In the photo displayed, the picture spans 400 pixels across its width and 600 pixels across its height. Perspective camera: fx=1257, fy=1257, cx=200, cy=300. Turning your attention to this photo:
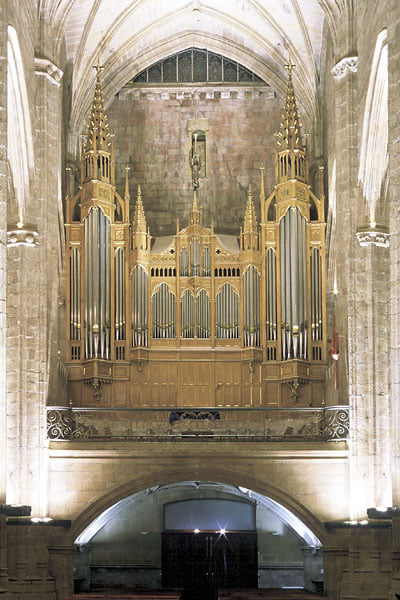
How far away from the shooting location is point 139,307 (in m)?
26.0

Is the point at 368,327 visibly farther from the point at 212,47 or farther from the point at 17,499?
the point at 212,47

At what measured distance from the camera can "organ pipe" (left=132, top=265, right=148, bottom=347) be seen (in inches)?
1017

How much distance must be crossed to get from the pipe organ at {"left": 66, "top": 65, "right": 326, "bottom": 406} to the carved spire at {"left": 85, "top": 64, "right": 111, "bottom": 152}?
0.02 m

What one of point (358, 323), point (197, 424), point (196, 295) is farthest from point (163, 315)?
point (358, 323)

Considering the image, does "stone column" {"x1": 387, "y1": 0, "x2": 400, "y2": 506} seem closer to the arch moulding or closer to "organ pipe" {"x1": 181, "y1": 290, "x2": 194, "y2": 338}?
the arch moulding

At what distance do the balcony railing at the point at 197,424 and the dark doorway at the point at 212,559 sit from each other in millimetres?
2944

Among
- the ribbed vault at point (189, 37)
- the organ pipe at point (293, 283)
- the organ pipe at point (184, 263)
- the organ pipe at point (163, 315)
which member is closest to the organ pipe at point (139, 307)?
the organ pipe at point (163, 315)

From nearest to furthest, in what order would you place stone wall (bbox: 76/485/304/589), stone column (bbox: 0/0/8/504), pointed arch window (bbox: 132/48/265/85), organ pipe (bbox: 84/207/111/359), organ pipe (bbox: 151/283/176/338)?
stone column (bbox: 0/0/8/504), organ pipe (bbox: 84/207/111/359), organ pipe (bbox: 151/283/176/338), stone wall (bbox: 76/485/304/589), pointed arch window (bbox: 132/48/265/85)

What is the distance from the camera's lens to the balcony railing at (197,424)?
22672mm

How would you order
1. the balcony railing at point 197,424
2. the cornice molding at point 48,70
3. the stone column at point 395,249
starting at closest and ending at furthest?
the stone column at point 395,249 → the balcony railing at point 197,424 → the cornice molding at point 48,70

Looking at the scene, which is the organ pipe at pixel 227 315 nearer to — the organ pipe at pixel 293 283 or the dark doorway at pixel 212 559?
the organ pipe at pixel 293 283

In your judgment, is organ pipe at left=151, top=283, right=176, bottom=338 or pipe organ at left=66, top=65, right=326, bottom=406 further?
organ pipe at left=151, top=283, right=176, bottom=338

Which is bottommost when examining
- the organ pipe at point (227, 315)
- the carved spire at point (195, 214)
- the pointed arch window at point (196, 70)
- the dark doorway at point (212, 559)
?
the dark doorway at point (212, 559)

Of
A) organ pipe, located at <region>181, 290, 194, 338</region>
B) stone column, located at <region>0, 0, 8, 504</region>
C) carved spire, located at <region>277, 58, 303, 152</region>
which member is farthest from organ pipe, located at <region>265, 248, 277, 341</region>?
stone column, located at <region>0, 0, 8, 504</region>
